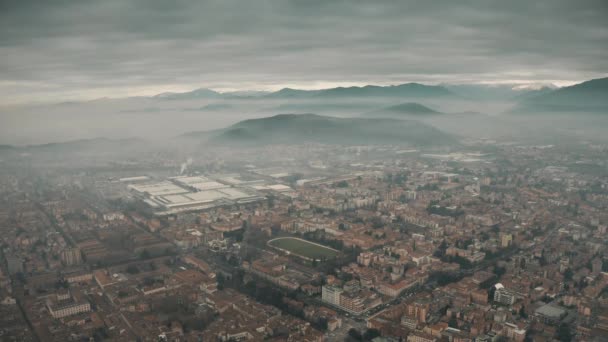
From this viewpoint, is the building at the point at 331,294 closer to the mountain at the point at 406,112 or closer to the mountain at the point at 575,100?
the mountain at the point at 406,112

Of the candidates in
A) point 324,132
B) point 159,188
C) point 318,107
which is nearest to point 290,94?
point 318,107

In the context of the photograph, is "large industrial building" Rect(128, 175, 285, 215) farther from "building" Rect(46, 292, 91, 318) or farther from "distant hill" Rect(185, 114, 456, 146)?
"distant hill" Rect(185, 114, 456, 146)

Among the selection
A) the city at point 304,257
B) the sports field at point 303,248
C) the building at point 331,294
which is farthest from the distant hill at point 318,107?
the building at point 331,294

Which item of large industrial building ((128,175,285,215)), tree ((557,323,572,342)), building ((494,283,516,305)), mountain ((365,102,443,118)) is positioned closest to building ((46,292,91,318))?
large industrial building ((128,175,285,215))

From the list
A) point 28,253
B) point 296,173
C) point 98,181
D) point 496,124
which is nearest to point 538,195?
point 296,173

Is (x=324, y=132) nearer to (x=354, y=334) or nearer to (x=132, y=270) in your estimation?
(x=132, y=270)

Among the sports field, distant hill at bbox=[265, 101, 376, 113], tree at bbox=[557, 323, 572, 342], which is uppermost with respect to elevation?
distant hill at bbox=[265, 101, 376, 113]

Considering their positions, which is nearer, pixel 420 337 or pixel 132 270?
pixel 420 337
